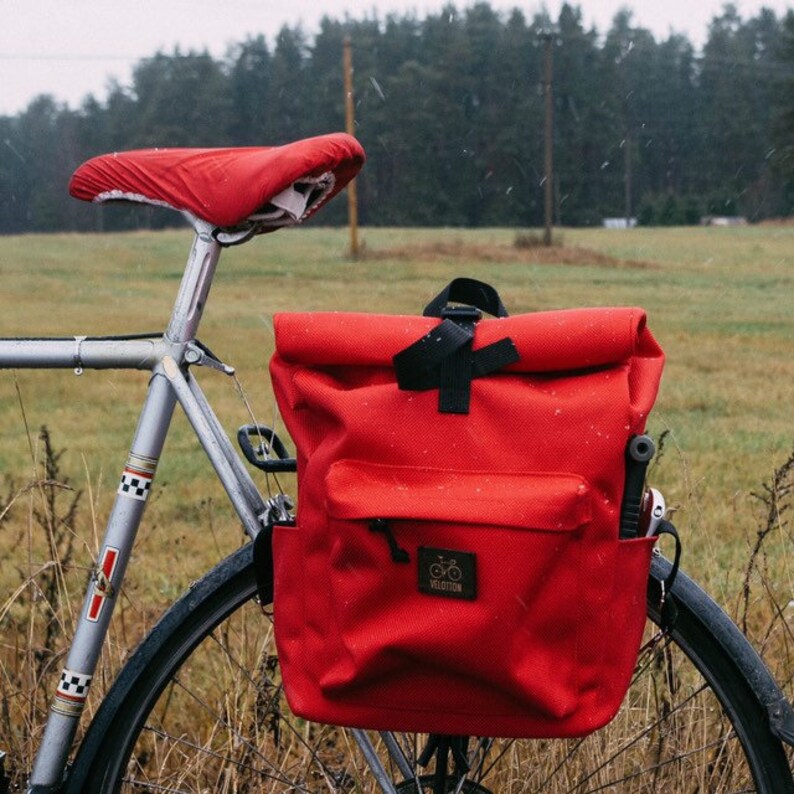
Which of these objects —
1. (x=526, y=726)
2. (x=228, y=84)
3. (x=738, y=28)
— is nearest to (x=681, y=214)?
(x=228, y=84)

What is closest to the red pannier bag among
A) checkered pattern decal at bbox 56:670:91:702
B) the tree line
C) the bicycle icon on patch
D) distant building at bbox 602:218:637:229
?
the bicycle icon on patch

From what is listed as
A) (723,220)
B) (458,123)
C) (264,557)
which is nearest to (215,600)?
(264,557)

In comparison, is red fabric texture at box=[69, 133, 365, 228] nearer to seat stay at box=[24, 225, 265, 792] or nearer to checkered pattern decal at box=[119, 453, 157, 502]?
seat stay at box=[24, 225, 265, 792]

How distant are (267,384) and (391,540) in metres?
9.08

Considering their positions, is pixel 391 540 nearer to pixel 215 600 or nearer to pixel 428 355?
pixel 428 355

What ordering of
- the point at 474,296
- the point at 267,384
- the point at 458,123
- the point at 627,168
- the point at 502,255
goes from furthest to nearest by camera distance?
the point at 627,168, the point at 458,123, the point at 502,255, the point at 267,384, the point at 474,296

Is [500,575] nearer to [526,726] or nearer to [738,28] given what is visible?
[526,726]

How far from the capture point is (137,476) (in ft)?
5.97

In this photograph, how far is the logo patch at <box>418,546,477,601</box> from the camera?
1438mm

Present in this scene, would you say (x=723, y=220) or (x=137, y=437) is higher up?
(x=723, y=220)

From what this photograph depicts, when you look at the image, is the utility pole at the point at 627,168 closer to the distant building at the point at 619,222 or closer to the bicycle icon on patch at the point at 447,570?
the distant building at the point at 619,222

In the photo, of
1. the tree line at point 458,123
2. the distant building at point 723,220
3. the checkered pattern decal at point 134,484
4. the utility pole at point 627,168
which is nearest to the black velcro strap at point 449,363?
the checkered pattern decal at point 134,484

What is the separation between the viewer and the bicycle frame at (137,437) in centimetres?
177

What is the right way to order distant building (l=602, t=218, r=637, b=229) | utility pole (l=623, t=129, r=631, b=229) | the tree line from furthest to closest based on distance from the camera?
1. utility pole (l=623, t=129, r=631, b=229)
2. distant building (l=602, t=218, r=637, b=229)
3. the tree line
